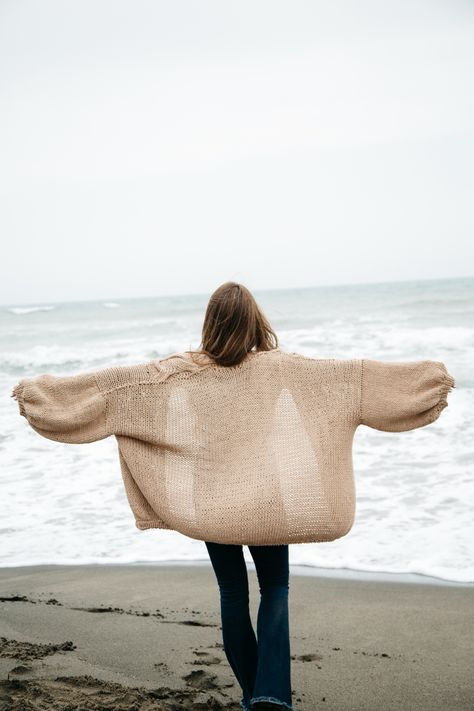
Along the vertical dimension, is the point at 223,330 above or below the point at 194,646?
above

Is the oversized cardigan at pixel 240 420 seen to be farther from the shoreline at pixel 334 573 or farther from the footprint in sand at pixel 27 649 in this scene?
the shoreline at pixel 334 573

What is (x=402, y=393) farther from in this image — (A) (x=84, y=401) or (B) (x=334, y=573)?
(B) (x=334, y=573)

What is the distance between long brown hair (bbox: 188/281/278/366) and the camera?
98.9 inches

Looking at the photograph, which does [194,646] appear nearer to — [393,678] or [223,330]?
[393,678]

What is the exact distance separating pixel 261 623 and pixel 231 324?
3.28 ft

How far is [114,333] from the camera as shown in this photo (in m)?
24.8

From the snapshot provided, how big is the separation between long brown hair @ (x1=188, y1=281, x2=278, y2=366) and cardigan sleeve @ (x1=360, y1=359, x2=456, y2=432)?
1.39 ft

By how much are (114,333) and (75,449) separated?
1697 cm

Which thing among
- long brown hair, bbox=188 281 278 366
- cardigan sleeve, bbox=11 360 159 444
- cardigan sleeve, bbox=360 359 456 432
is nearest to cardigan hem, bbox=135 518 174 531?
cardigan sleeve, bbox=11 360 159 444

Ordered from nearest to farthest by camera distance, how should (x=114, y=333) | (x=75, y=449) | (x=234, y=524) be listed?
(x=234, y=524)
(x=75, y=449)
(x=114, y=333)

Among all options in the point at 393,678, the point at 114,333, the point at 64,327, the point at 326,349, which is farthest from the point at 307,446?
the point at 64,327

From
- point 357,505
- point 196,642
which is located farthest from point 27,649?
point 357,505

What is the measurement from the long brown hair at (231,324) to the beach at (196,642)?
1.31 metres

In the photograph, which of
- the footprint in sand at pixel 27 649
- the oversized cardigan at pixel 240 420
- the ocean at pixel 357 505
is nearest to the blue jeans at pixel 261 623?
the oversized cardigan at pixel 240 420
